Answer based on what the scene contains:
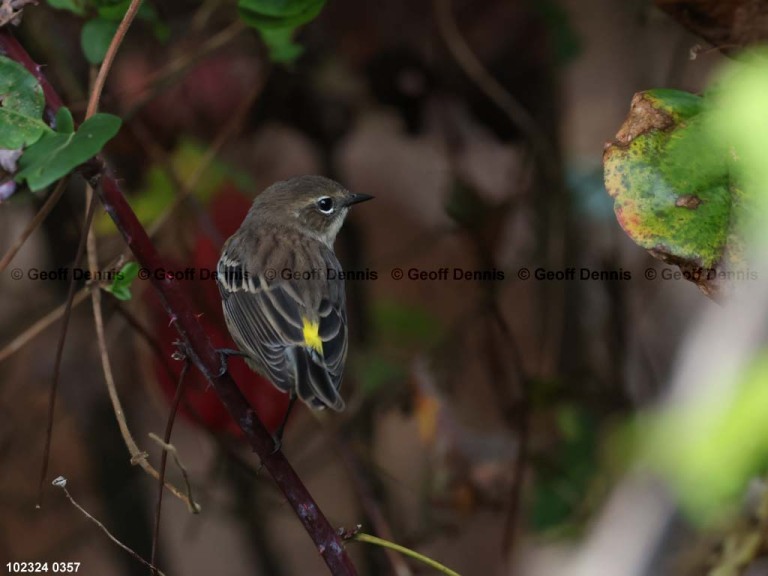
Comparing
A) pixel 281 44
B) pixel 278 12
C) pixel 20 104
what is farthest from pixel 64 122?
pixel 281 44

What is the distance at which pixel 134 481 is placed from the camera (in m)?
4.21

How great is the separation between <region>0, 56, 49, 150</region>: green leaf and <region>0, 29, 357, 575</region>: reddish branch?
0.10ft

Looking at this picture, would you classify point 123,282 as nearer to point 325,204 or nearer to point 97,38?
point 97,38

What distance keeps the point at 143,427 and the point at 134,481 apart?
0.63 meters

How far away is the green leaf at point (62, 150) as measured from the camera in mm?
1652

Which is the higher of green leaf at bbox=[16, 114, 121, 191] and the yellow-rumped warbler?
green leaf at bbox=[16, 114, 121, 191]

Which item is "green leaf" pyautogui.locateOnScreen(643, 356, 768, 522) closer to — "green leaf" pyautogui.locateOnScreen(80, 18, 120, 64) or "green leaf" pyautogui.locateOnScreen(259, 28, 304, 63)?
"green leaf" pyautogui.locateOnScreen(80, 18, 120, 64)

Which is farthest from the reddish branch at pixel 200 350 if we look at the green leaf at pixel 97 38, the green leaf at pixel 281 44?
the green leaf at pixel 281 44

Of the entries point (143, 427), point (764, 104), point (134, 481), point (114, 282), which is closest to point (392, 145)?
point (143, 427)

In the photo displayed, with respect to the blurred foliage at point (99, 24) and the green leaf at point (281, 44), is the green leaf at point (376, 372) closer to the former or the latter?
the green leaf at point (281, 44)

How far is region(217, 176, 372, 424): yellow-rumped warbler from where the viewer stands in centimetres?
254

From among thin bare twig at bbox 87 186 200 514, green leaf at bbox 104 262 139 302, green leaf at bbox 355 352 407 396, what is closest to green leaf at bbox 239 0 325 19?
thin bare twig at bbox 87 186 200 514

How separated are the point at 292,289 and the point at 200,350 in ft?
3.82

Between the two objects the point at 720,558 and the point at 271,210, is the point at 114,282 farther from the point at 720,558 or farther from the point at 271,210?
the point at 720,558
